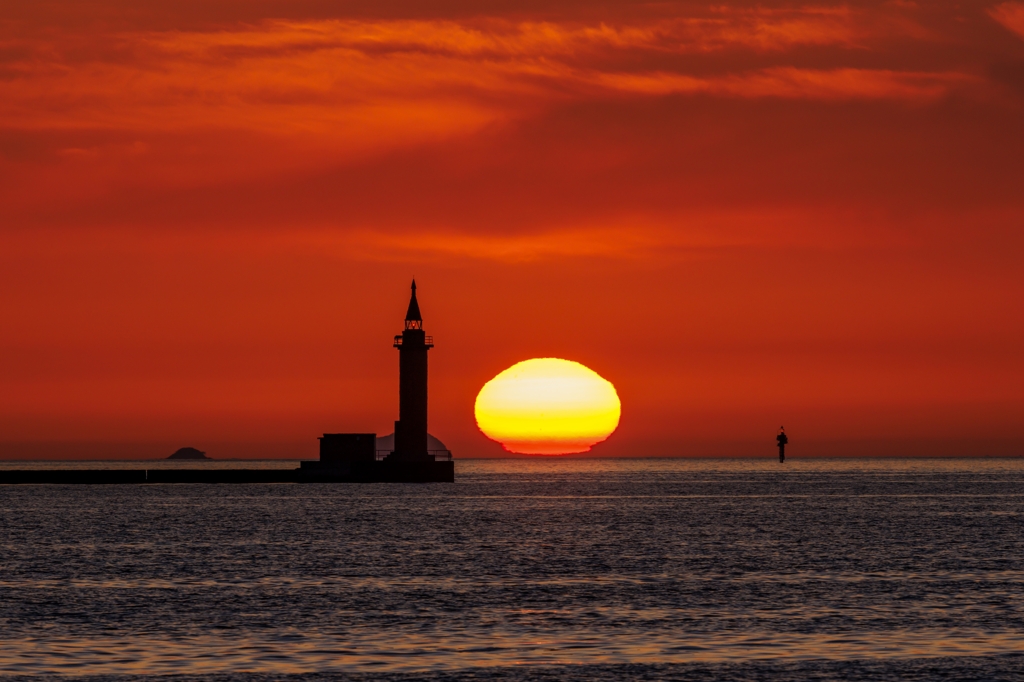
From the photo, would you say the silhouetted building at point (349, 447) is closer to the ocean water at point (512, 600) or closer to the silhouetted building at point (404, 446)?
the silhouetted building at point (404, 446)

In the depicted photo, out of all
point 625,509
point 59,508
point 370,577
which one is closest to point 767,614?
point 370,577

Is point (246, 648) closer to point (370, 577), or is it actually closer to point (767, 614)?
point (767, 614)

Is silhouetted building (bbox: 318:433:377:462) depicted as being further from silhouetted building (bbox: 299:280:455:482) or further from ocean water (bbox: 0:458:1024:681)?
ocean water (bbox: 0:458:1024:681)

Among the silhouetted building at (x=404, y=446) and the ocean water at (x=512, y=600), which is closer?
the ocean water at (x=512, y=600)

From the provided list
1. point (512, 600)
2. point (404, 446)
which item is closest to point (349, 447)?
point (404, 446)

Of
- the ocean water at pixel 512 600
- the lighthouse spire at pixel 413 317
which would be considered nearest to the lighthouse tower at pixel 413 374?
the lighthouse spire at pixel 413 317

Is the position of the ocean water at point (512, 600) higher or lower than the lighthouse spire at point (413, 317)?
lower

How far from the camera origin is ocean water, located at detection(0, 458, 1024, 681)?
32.9 meters

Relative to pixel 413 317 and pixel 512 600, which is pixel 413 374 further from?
pixel 512 600

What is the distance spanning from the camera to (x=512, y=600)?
1809 inches

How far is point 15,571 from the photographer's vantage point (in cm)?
5719

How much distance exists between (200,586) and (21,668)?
18.9 m

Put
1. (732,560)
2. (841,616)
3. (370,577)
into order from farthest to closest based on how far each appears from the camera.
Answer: (732,560), (370,577), (841,616)

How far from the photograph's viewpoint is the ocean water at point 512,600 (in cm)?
3288
